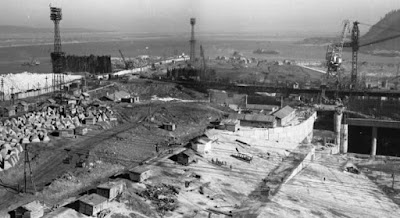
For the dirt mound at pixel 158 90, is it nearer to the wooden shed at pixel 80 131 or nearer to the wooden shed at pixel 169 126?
the wooden shed at pixel 169 126

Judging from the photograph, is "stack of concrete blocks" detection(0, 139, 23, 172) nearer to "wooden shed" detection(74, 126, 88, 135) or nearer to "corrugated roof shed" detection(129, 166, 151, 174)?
"wooden shed" detection(74, 126, 88, 135)

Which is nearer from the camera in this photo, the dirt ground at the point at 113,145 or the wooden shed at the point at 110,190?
the wooden shed at the point at 110,190

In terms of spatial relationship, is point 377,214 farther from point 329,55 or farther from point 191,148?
point 329,55

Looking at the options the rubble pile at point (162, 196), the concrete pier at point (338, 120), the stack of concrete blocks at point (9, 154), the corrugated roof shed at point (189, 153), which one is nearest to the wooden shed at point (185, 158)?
the corrugated roof shed at point (189, 153)

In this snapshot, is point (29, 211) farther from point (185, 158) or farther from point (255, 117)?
point (255, 117)

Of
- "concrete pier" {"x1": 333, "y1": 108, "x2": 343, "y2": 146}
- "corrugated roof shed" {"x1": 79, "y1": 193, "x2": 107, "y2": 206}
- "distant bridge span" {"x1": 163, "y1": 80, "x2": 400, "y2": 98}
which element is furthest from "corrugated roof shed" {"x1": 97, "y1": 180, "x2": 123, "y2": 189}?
"distant bridge span" {"x1": 163, "y1": 80, "x2": 400, "y2": 98}
